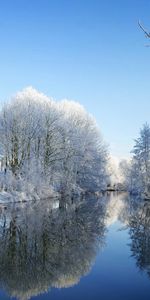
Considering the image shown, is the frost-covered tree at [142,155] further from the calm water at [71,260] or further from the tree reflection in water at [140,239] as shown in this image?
the calm water at [71,260]

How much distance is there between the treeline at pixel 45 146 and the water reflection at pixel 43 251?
15980 millimetres

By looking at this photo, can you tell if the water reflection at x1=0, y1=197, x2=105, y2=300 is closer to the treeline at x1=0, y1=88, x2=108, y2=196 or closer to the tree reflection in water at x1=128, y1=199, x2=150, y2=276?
the tree reflection in water at x1=128, y1=199, x2=150, y2=276

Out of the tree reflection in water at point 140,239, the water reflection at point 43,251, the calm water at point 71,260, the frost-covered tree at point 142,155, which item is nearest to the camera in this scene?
the calm water at point 71,260

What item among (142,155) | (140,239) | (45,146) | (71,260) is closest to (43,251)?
(71,260)

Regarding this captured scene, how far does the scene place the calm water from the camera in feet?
32.4

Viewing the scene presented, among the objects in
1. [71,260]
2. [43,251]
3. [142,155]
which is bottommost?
[71,260]

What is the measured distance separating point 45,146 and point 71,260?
3406 centimetres

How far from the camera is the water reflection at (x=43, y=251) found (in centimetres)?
1039

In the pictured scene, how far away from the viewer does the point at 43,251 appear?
46.5ft

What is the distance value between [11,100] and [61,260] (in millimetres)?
35987

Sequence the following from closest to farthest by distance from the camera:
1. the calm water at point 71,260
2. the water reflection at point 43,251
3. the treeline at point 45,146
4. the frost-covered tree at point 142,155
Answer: the calm water at point 71,260 < the water reflection at point 43,251 < the treeline at point 45,146 < the frost-covered tree at point 142,155

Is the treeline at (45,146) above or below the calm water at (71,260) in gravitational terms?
above

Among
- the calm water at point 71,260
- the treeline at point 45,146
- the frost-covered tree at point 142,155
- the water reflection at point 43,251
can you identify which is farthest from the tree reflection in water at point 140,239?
the frost-covered tree at point 142,155

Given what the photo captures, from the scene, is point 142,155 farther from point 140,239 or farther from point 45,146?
point 140,239
